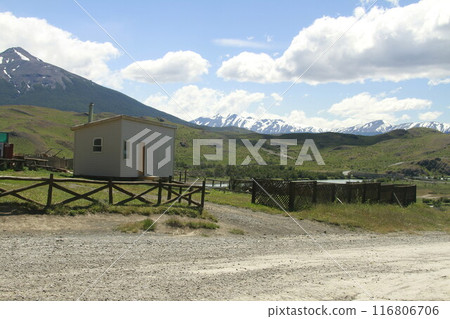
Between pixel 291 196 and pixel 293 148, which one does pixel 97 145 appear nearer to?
pixel 291 196

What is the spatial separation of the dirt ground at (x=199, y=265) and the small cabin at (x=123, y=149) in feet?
38.2

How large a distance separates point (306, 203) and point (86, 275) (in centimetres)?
1517

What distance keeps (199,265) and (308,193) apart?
1358cm

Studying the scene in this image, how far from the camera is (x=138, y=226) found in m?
12.0

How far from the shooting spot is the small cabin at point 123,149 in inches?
951

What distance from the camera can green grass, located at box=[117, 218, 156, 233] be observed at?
11578 mm

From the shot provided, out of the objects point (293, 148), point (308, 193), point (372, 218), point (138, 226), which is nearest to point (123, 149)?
point (308, 193)

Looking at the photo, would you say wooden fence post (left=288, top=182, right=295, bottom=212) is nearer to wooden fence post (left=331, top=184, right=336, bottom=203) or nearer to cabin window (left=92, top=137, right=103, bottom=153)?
wooden fence post (left=331, top=184, right=336, bottom=203)

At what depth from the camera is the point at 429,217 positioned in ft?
75.8

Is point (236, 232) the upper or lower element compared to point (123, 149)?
lower

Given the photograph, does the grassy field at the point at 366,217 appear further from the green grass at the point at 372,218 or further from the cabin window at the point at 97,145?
the cabin window at the point at 97,145

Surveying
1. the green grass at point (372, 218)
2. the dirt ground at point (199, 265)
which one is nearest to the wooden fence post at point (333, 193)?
the green grass at point (372, 218)
